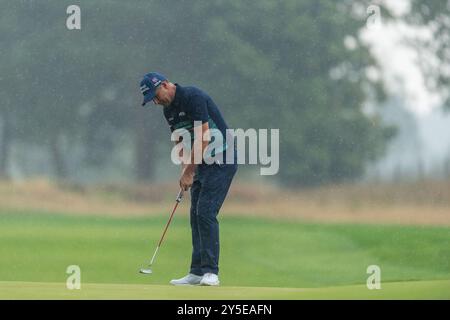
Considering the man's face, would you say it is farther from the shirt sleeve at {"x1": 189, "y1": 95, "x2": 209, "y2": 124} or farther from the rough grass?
the rough grass

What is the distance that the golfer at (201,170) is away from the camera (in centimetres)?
785

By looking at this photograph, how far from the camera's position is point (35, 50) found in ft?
86.6

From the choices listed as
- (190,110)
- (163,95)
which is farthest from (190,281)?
(163,95)

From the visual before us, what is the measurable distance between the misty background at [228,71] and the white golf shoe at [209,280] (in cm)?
1728

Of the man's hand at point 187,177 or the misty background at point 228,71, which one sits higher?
the misty background at point 228,71

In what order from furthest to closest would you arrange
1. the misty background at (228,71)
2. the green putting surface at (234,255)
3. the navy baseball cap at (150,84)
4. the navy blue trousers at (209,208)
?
the misty background at (228,71) → the navy blue trousers at (209,208) → the navy baseball cap at (150,84) → the green putting surface at (234,255)


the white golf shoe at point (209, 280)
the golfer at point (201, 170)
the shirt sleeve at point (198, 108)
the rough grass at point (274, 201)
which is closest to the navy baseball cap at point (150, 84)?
the golfer at point (201, 170)

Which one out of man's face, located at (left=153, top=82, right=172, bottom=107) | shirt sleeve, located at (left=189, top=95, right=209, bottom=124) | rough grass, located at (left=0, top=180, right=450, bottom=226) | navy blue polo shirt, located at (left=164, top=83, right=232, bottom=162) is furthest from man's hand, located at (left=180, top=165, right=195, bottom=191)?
rough grass, located at (left=0, top=180, right=450, bottom=226)

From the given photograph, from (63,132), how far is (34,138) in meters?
0.83

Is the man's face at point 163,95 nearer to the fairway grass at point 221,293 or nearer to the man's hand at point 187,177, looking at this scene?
the man's hand at point 187,177

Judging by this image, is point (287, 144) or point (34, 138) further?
point (34, 138)

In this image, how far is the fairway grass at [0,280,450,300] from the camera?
658 cm
